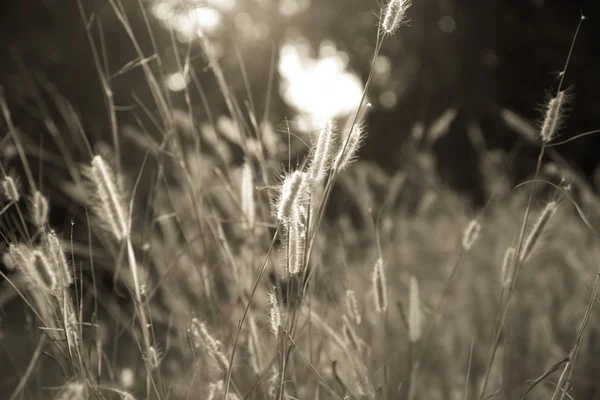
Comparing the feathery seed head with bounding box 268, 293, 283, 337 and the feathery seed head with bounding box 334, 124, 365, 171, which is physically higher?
the feathery seed head with bounding box 334, 124, 365, 171

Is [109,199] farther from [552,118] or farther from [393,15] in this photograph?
[552,118]

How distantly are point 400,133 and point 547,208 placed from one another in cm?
1178

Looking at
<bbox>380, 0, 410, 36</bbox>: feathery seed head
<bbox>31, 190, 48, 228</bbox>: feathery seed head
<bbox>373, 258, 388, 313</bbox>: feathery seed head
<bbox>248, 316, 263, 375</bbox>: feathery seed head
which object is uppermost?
<bbox>380, 0, 410, 36</bbox>: feathery seed head

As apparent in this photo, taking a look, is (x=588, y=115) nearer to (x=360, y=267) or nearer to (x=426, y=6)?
(x=426, y=6)

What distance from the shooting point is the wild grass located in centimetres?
95

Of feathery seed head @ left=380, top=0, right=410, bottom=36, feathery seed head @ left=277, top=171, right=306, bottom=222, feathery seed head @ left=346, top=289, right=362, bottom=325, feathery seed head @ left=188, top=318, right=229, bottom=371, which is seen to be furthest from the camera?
feathery seed head @ left=346, top=289, right=362, bottom=325

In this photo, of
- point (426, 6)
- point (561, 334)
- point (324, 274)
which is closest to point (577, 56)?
point (426, 6)

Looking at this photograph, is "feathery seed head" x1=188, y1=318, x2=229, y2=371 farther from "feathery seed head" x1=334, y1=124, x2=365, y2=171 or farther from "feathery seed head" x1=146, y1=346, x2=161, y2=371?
"feathery seed head" x1=334, y1=124, x2=365, y2=171

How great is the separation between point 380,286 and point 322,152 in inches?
12.3

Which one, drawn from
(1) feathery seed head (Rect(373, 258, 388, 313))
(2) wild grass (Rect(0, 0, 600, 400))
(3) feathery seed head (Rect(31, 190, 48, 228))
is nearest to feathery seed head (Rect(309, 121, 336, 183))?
(2) wild grass (Rect(0, 0, 600, 400))

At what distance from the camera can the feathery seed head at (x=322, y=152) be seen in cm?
82

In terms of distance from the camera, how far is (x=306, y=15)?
13.7 metres

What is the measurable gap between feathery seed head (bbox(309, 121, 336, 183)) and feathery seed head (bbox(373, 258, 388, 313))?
10.1 inches

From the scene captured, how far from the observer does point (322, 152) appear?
833mm
